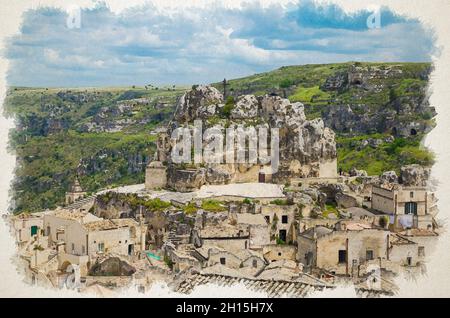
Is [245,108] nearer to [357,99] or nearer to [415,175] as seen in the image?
[415,175]

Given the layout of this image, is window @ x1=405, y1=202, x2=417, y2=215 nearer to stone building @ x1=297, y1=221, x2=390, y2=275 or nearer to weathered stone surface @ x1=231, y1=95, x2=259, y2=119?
stone building @ x1=297, y1=221, x2=390, y2=275

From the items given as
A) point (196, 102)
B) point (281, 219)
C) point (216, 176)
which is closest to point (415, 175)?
point (281, 219)

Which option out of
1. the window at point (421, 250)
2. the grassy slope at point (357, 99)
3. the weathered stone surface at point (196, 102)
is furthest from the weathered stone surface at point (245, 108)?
the window at point (421, 250)

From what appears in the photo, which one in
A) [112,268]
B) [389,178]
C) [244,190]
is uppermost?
[389,178]

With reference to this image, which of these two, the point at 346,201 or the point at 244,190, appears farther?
the point at 244,190

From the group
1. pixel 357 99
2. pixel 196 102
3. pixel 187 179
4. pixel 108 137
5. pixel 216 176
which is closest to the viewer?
pixel 187 179

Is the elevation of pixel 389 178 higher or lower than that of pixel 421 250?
higher

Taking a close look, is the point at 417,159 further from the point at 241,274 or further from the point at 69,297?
the point at 69,297
